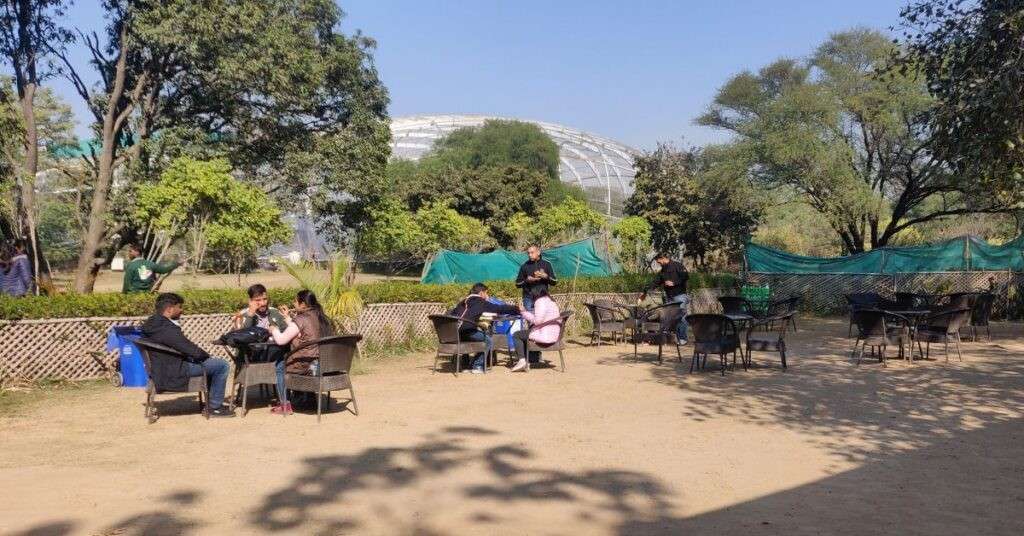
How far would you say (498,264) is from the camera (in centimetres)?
1867

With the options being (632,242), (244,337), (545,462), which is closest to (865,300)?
(545,462)

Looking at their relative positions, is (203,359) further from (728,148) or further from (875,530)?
(728,148)

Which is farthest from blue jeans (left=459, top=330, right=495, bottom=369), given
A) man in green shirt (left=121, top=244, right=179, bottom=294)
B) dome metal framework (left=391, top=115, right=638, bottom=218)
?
dome metal framework (left=391, top=115, right=638, bottom=218)

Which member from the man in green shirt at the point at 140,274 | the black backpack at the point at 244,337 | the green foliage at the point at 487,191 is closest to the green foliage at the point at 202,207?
the man in green shirt at the point at 140,274

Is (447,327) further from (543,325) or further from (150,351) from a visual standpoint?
(150,351)

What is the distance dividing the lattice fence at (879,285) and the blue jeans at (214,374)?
48.6 ft

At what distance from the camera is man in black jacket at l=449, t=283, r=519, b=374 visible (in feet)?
31.9

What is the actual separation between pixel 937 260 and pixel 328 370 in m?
16.1

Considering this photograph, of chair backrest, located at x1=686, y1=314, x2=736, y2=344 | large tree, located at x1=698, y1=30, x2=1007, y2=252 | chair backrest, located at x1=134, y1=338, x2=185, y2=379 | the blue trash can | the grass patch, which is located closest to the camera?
chair backrest, located at x1=134, y1=338, x2=185, y2=379

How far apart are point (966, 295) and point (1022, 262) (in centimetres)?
718

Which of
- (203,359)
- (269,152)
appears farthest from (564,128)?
(203,359)

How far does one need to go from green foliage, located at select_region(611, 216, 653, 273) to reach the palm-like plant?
14.2 m

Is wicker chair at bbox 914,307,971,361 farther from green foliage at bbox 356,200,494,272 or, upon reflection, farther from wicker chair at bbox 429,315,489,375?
green foliage at bbox 356,200,494,272

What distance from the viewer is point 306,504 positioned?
4500 mm
